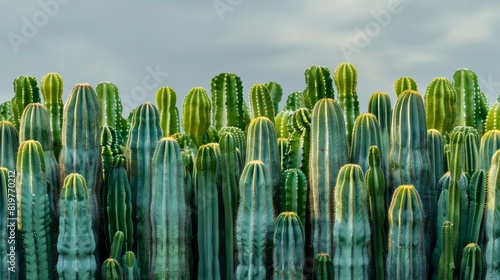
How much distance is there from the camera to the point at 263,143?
8344 mm

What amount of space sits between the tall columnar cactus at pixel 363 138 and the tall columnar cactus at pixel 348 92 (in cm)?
97

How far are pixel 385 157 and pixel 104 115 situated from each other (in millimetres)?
3501

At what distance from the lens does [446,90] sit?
10.1 meters

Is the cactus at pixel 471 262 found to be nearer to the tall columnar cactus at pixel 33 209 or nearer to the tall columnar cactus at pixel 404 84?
the tall columnar cactus at pixel 404 84

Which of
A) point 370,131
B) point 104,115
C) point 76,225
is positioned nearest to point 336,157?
point 370,131

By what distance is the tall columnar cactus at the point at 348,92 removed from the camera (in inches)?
383

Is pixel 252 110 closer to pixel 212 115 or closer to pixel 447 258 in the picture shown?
pixel 212 115

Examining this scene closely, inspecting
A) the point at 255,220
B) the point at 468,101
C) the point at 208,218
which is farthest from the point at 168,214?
the point at 468,101

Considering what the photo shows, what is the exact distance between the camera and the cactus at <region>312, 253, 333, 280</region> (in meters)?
8.05

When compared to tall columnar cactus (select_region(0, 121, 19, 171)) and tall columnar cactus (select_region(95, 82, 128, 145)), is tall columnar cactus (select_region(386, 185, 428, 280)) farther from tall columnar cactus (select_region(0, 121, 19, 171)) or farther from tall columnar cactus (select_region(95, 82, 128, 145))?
tall columnar cactus (select_region(0, 121, 19, 171))

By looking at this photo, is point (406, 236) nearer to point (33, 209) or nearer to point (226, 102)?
point (226, 102)

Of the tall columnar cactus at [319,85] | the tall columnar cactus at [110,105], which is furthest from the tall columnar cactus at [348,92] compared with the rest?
the tall columnar cactus at [110,105]

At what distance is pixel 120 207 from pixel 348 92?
3.04 metres

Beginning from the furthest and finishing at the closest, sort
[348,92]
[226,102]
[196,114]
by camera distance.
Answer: [226,102] < [348,92] < [196,114]
